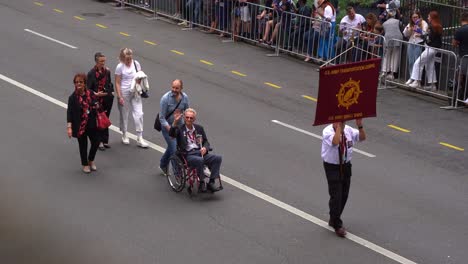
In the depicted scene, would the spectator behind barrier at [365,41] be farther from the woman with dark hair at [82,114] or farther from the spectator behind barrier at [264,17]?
the woman with dark hair at [82,114]

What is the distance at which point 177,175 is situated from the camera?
9945 millimetres

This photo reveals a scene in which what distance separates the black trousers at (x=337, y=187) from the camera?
8.55m

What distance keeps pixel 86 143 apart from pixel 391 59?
865 centimetres

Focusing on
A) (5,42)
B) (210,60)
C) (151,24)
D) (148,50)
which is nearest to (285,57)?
(210,60)

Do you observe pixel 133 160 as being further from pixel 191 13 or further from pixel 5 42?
pixel 191 13

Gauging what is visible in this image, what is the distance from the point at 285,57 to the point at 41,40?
6.45 meters

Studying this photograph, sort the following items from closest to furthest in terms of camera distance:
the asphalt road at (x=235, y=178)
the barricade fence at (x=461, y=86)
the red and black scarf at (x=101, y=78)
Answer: the asphalt road at (x=235, y=178)
the red and black scarf at (x=101, y=78)
the barricade fence at (x=461, y=86)

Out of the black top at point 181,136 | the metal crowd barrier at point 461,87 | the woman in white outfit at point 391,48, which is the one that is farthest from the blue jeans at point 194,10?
the black top at point 181,136

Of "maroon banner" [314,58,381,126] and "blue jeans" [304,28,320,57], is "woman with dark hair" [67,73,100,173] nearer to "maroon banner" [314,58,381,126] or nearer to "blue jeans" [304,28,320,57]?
"maroon banner" [314,58,381,126]

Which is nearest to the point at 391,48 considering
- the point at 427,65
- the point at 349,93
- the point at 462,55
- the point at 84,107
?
the point at 427,65

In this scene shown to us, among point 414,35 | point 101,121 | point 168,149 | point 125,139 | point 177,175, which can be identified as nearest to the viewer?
point 177,175

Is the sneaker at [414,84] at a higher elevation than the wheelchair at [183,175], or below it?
higher

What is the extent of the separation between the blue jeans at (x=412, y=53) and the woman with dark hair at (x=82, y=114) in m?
8.42

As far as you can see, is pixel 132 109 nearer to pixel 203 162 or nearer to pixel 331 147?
pixel 203 162
